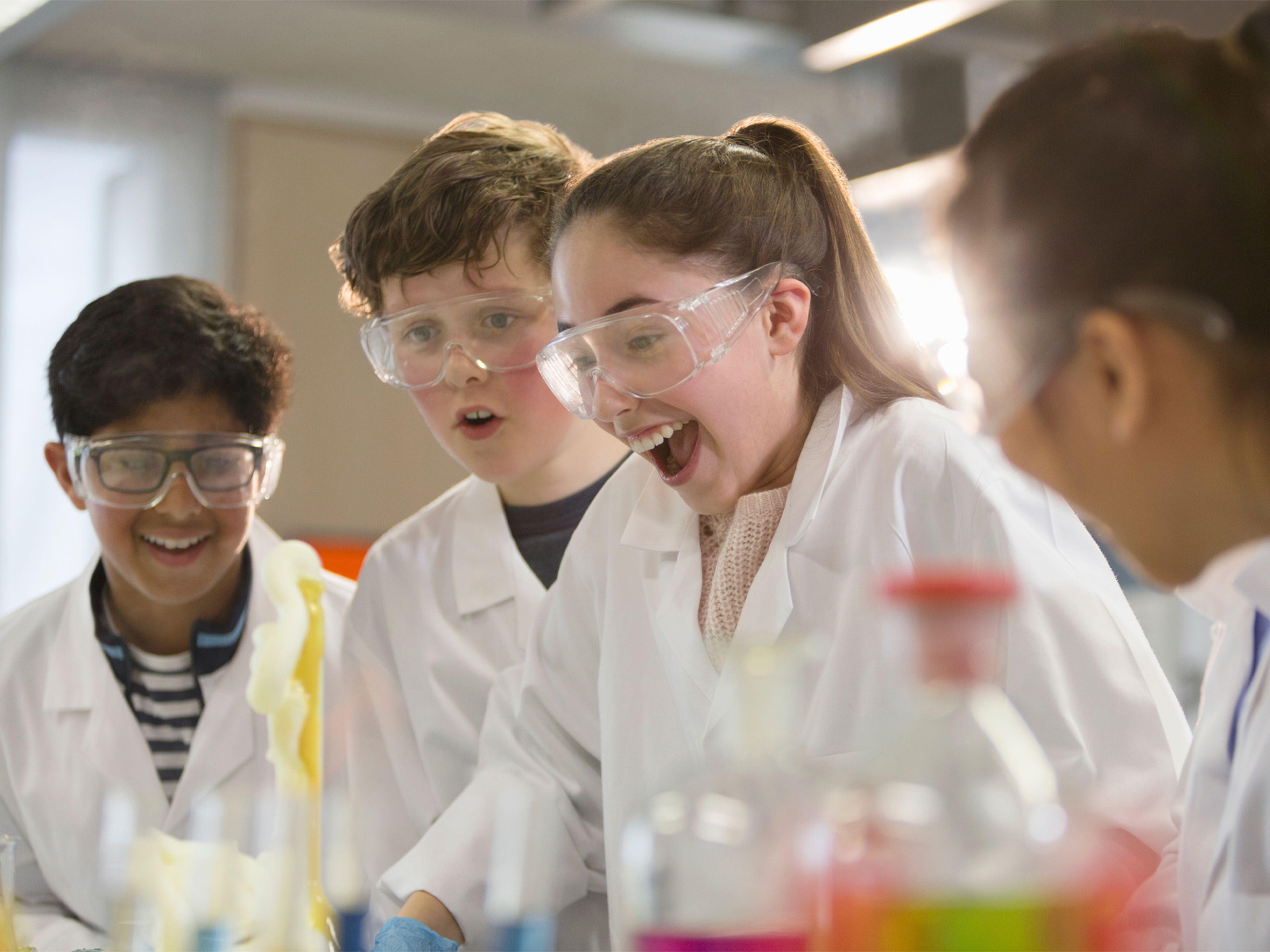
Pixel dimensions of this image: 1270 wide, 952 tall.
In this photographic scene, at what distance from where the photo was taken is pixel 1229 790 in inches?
41.5

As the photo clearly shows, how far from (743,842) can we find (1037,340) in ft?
1.23

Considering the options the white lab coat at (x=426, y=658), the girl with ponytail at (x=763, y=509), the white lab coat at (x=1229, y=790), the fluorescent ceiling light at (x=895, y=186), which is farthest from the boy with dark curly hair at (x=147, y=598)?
the fluorescent ceiling light at (x=895, y=186)

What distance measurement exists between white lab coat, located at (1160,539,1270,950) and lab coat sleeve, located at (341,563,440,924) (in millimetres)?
1205

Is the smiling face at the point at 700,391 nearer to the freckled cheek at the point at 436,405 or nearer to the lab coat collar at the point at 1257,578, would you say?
the freckled cheek at the point at 436,405

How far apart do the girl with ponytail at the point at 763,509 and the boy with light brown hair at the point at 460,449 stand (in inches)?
11.6

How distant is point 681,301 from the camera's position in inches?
55.9

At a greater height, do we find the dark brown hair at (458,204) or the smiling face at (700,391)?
the dark brown hair at (458,204)

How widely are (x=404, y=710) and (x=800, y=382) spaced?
897 mm

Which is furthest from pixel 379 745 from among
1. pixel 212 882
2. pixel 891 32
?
pixel 891 32

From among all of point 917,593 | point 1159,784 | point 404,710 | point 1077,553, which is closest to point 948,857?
point 917,593

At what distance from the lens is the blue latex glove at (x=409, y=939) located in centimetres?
134

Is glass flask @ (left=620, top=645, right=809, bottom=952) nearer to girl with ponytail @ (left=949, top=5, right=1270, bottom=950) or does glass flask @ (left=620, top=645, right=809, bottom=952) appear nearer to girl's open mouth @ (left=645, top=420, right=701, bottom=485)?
girl with ponytail @ (left=949, top=5, right=1270, bottom=950)

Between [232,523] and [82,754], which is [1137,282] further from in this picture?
[82,754]

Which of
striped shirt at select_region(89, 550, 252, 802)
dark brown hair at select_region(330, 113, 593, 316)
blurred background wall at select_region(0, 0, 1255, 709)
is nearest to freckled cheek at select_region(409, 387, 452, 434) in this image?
dark brown hair at select_region(330, 113, 593, 316)
